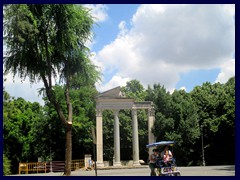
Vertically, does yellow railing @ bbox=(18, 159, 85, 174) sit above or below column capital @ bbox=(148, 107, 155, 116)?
below

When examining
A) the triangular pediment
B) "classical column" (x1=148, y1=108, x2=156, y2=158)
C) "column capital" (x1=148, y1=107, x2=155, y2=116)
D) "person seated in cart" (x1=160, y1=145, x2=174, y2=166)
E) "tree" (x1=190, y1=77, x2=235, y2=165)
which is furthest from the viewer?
"tree" (x1=190, y1=77, x2=235, y2=165)

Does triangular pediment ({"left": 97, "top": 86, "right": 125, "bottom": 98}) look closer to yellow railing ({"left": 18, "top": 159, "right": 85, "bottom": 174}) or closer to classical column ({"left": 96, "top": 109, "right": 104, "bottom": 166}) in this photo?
classical column ({"left": 96, "top": 109, "right": 104, "bottom": 166})

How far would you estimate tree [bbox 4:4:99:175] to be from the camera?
55.7ft

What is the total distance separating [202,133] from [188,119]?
3.60 metres

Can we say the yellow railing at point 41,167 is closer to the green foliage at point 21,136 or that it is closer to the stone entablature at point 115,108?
the stone entablature at point 115,108

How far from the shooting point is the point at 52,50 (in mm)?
18578

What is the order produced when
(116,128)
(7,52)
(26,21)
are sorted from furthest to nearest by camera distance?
(116,128) < (7,52) < (26,21)

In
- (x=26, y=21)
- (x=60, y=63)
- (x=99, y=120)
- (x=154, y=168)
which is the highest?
(x=26, y=21)

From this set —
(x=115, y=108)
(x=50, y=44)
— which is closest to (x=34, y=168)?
(x=115, y=108)

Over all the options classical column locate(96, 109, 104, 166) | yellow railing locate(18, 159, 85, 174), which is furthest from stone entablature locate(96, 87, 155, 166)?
yellow railing locate(18, 159, 85, 174)

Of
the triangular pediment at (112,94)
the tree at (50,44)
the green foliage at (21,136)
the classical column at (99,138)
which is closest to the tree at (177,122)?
the triangular pediment at (112,94)

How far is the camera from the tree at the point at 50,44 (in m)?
17.0

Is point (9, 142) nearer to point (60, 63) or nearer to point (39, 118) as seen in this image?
point (39, 118)

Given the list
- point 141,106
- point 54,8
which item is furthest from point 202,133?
point 54,8
